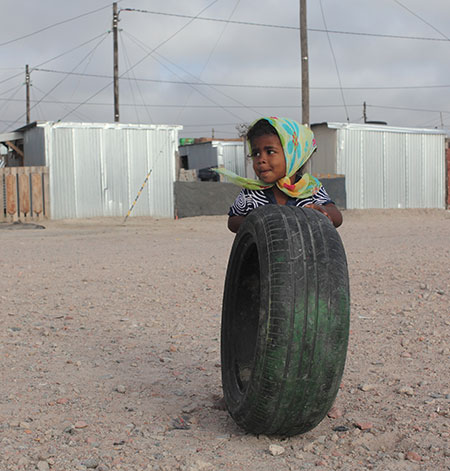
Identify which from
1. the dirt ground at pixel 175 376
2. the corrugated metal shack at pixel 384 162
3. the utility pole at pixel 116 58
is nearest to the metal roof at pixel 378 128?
the corrugated metal shack at pixel 384 162

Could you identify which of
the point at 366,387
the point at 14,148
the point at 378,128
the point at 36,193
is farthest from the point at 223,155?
the point at 366,387

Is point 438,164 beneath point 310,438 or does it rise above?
above

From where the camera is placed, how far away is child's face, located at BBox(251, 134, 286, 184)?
3.23 m

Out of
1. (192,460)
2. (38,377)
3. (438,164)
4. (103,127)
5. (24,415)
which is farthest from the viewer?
(438,164)

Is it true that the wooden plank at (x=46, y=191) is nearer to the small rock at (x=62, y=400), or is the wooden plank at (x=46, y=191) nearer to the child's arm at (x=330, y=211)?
the small rock at (x=62, y=400)

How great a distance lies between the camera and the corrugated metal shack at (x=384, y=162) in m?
24.9

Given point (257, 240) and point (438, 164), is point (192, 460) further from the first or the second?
point (438, 164)

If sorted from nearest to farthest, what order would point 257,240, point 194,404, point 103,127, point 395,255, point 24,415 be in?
1. point 257,240
2. point 24,415
3. point 194,404
4. point 395,255
5. point 103,127

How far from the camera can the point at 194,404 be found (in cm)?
346

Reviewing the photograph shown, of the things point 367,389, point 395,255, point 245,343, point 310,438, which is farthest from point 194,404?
point 395,255

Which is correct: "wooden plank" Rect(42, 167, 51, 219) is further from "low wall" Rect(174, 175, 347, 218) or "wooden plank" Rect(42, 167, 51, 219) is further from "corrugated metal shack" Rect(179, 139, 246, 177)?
"corrugated metal shack" Rect(179, 139, 246, 177)

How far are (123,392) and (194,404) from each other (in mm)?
459

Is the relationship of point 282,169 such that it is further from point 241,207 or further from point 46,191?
point 46,191

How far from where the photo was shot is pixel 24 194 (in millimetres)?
20625
